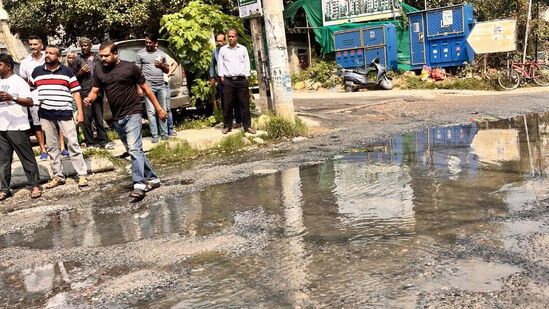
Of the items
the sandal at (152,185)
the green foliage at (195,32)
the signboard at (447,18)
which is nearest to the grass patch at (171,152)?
the sandal at (152,185)

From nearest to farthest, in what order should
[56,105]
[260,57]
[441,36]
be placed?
[56,105], [260,57], [441,36]

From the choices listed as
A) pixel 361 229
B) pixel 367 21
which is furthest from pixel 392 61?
pixel 361 229

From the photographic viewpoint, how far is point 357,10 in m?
21.6

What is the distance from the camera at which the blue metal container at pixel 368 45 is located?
19.2m

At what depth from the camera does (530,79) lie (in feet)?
50.4

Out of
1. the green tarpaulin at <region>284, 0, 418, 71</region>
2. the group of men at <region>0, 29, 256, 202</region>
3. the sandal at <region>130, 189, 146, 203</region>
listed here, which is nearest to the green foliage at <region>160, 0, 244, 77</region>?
the group of men at <region>0, 29, 256, 202</region>

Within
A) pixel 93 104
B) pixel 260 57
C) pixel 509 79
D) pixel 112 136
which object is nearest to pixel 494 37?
pixel 509 79

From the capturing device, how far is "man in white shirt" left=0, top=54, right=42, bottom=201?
6.14 meters

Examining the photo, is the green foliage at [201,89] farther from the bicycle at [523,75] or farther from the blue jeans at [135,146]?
the bicycle at [523,75]

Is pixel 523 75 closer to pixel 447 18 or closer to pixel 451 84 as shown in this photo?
pixel 451 84

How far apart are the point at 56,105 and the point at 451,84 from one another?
12.8m

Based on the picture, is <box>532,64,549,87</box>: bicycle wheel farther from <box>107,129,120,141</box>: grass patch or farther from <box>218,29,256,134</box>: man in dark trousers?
<box>107,129,120,141</box>: grass patch

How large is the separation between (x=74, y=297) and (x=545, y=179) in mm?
4300

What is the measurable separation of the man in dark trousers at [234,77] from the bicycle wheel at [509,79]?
368 inches
